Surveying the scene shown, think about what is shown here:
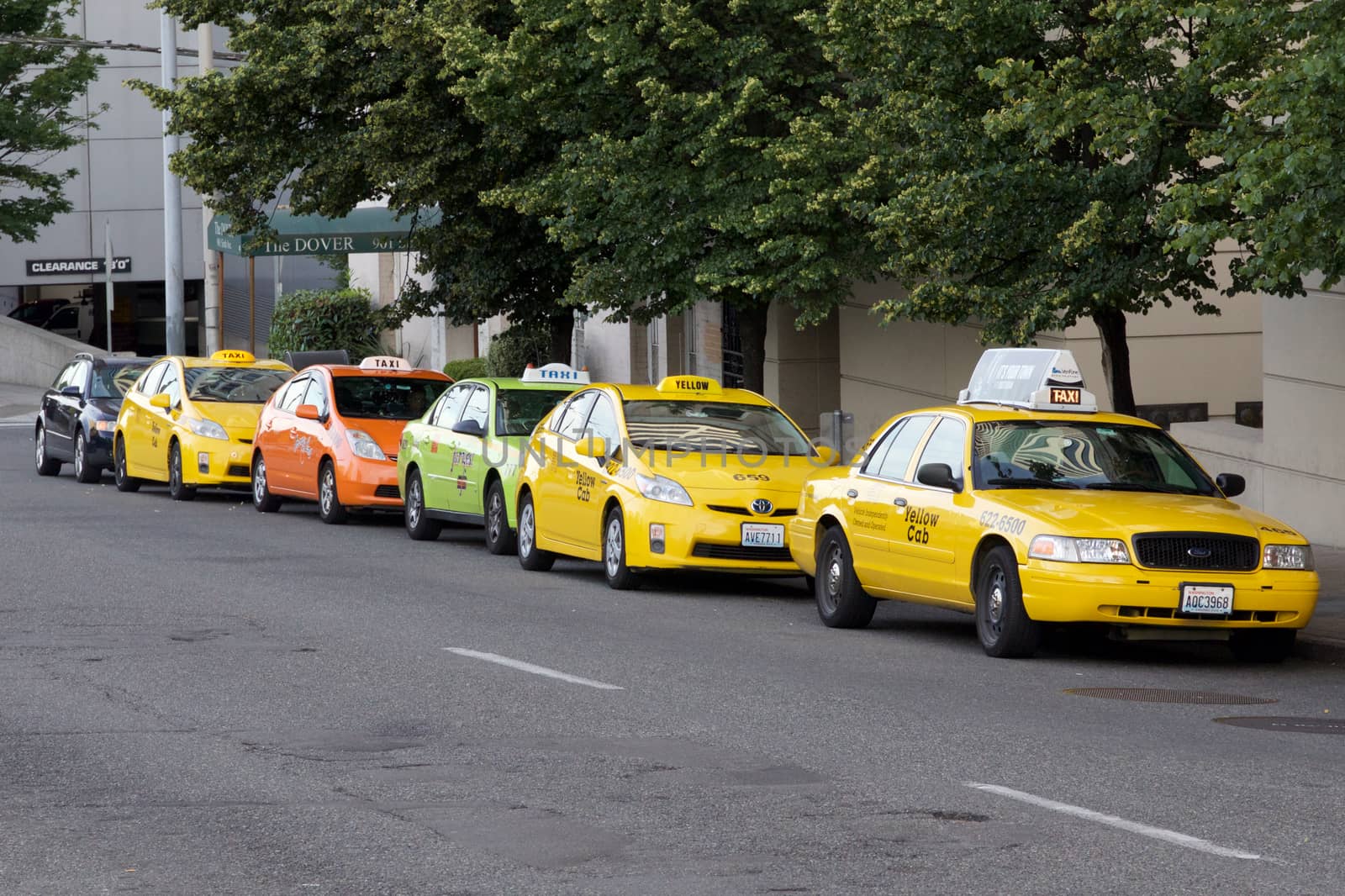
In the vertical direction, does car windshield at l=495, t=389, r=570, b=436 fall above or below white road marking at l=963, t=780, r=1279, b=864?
above

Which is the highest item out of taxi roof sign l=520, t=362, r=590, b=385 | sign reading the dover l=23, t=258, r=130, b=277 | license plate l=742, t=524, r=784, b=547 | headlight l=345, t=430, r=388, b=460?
sign reading the dover l=23, t=258, r=130, b=277

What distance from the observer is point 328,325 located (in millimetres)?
47500

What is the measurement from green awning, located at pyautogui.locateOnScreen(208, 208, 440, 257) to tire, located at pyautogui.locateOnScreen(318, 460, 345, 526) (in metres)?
11.6

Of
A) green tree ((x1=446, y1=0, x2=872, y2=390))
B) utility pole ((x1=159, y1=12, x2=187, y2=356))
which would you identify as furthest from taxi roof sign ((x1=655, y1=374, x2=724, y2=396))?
utility pole ((x1=159, y1=12, x2=187, y2=356))

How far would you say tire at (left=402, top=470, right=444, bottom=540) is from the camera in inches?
758

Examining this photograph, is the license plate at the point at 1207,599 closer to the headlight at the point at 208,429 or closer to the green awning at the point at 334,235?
the headlight at the point at 208,429

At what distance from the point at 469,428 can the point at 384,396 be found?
4.06 meters

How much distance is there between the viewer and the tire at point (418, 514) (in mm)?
19250

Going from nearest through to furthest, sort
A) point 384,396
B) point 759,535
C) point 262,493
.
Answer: point 759,535 → point 384,396 → point 262,493

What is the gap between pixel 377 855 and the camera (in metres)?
6.54

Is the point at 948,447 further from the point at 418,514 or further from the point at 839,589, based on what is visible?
the point at 418,514

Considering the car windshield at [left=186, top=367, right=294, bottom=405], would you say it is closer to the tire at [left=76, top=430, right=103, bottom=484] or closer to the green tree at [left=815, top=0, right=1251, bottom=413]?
the tire at [left=76, top=430, right=103, bottom=484]

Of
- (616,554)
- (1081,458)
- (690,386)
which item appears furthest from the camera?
(690,386)

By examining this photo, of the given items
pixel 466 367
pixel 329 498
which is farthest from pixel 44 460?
pixel 466 367
